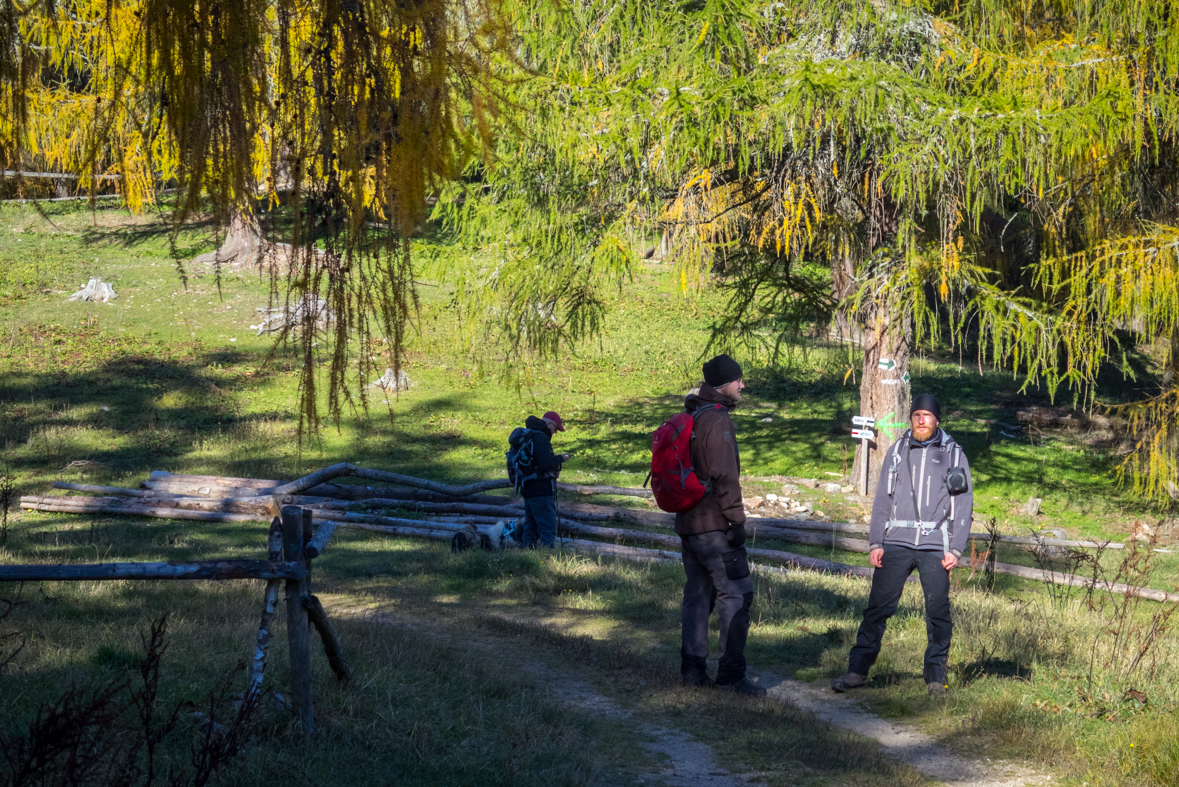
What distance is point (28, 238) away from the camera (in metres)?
28.1

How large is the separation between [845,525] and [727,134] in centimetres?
565

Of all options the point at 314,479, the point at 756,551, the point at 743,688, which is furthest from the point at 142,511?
the point at 743,688

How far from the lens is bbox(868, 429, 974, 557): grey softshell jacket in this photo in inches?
239

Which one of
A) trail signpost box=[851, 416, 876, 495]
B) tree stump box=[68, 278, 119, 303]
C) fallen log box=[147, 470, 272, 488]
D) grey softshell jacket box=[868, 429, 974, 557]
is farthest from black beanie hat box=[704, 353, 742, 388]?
tree stump box=[68, 278, 119, 303]

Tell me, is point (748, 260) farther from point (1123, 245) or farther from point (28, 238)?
point (28, 238)

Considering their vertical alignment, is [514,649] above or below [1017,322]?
below

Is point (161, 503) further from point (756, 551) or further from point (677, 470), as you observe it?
point (677, 470)

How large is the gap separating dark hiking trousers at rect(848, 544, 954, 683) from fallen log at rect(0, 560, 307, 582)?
368 centimetres

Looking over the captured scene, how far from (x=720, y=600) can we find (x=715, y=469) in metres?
0.85

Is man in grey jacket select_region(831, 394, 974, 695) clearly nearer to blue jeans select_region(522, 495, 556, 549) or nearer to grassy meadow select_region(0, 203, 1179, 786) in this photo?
grassy meadow select_region(0, 203, 1179, 786)

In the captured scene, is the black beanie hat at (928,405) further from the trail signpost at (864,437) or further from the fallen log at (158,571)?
the trail signpost at (864,437)

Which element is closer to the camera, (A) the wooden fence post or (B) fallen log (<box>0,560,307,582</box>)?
(B) fallen log (<box>0,560,307,582</box>)

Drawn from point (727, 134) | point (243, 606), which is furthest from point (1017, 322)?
point (243, 606)

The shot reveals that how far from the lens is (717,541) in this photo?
5945mm
